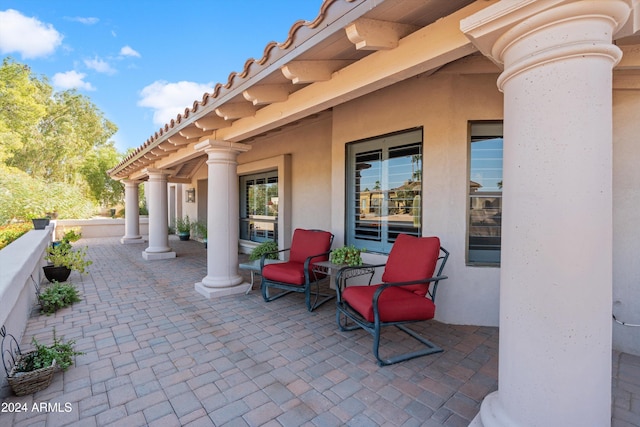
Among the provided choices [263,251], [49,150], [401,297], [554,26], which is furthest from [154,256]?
[49,150]

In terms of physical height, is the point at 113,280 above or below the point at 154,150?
below

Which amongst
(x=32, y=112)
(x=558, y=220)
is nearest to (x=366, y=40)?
(x=558, y=220)

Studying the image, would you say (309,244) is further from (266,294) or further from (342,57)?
(342,57)

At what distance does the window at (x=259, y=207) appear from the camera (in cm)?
714

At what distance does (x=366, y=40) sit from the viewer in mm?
1918

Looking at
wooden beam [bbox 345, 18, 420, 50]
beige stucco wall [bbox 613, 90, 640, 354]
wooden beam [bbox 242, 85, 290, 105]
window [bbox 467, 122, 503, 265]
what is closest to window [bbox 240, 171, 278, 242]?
wooden beam [bbox 242, 85, 290, 105]

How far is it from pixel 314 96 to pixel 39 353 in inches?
125

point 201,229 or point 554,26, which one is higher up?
point 554,26

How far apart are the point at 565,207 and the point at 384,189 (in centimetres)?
295

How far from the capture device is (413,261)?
3.10 metres

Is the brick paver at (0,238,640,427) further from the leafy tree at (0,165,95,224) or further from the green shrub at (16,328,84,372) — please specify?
the leafy tree at (0,165,95,224)

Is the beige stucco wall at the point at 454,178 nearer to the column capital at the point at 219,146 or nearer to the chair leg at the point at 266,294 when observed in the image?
the chair leg at the point at 266,294

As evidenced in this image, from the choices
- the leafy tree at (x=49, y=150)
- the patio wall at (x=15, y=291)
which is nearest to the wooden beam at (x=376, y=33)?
the patio wall at (x=15, y=291)

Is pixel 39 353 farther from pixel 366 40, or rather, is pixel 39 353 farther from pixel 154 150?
pixel 154 150
